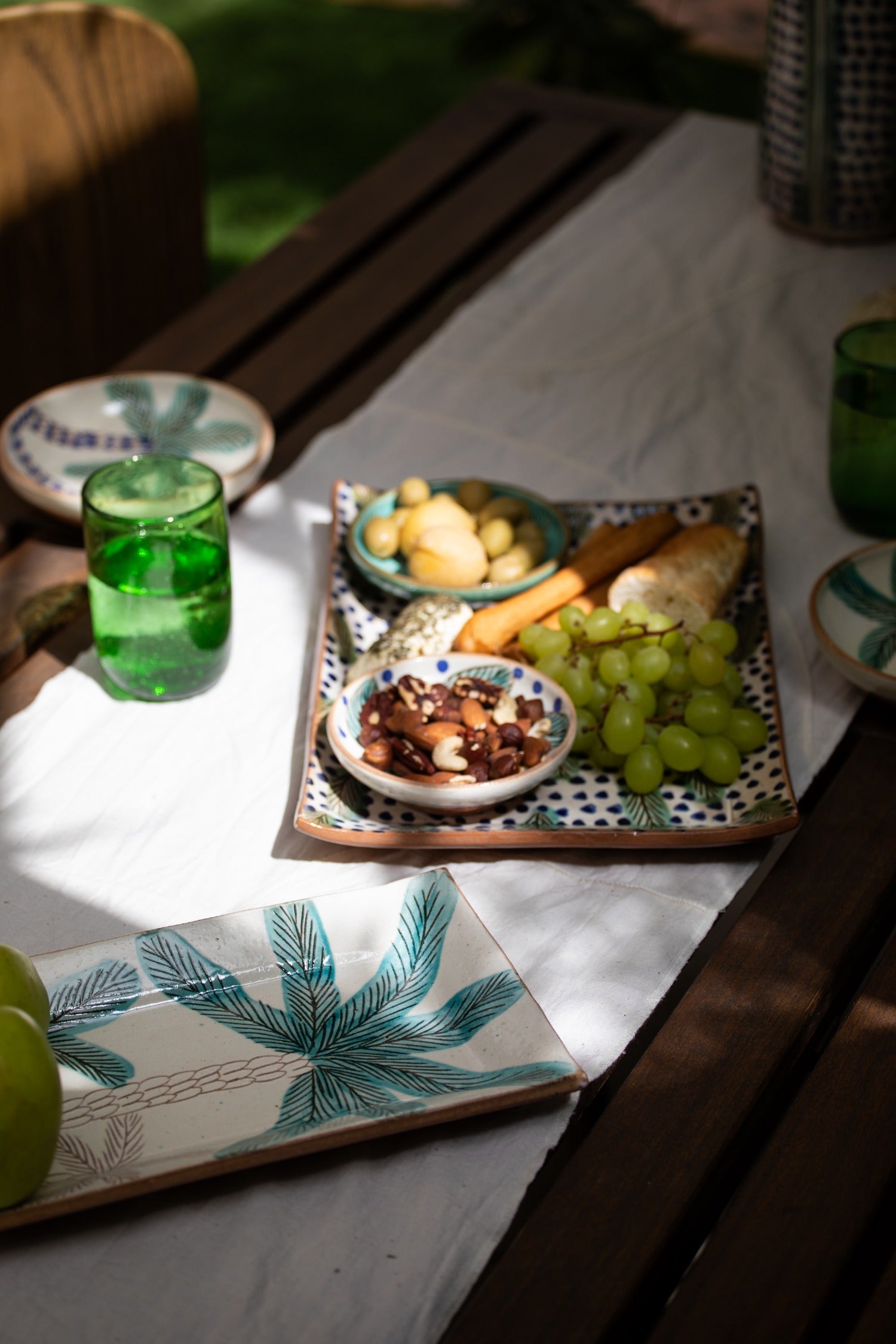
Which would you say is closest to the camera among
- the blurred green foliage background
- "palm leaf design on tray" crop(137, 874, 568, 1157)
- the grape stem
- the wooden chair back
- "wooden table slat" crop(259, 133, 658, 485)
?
"palm leaf design on tray" crop(137, 874, 568, 1157)

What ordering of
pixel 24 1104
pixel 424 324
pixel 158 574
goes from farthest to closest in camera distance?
pixel 424 324 < pixel 158 574 < pixel 24 1104

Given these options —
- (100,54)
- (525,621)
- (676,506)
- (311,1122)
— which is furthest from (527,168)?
(311,1122)

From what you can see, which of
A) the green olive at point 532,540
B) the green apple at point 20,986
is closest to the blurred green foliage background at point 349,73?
the green olive at point 532,540

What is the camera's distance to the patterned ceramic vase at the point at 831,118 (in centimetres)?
157

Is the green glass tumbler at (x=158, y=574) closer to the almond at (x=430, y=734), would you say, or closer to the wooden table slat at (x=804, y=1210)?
the almond at (x=430, y=734)

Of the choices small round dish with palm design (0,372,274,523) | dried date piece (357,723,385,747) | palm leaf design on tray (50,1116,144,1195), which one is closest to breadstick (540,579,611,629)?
dried date piece (357,723,385,747)

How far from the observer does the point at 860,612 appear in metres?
1.10

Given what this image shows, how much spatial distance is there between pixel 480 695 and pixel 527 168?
119 centimetres

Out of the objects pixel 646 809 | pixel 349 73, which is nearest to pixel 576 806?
pixel 646 809

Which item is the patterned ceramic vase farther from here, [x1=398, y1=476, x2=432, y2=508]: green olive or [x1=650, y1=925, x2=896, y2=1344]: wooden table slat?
[x1=650, y1=925, x2=896, y2=1344]: wooden table slat

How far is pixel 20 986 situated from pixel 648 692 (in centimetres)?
51

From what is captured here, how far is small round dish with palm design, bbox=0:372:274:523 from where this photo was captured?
1.27m

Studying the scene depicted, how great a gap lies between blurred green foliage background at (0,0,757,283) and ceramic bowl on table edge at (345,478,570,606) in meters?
1.88

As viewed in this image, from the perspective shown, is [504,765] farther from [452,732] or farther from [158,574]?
[158,574]
